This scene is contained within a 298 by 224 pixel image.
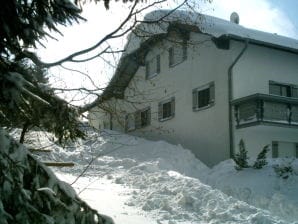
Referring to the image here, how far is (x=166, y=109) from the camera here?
26.1m

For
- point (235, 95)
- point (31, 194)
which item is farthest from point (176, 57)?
point (31, 194)

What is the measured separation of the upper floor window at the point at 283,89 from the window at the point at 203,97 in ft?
8.47

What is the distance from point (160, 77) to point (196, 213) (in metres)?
16.7

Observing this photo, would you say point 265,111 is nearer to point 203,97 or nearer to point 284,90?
point 284,90

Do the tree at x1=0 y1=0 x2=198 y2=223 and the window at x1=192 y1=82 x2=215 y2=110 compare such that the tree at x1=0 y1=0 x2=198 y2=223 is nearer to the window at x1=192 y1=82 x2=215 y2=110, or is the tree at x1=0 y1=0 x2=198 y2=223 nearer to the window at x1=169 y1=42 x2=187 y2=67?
the window at x1=192 y1=82 x2=215 y2=110

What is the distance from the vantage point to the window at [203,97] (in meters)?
21.9

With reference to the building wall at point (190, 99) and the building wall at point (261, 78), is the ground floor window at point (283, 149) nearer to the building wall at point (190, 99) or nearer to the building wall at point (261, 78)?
the building wall at point (261, 78)

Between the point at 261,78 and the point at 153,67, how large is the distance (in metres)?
8.39

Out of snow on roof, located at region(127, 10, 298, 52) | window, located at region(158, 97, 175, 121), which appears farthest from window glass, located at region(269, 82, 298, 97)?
window, located at region(158, 97, 175, 121)

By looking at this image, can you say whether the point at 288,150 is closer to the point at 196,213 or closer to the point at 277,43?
the point at 277,43

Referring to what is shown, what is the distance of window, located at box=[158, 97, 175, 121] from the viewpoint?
2545 centimetres

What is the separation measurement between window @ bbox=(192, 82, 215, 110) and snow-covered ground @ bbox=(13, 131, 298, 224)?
3.18 m

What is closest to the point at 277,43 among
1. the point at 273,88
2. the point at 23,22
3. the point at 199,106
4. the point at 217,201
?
the point at 273,88

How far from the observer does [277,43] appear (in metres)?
22.0
